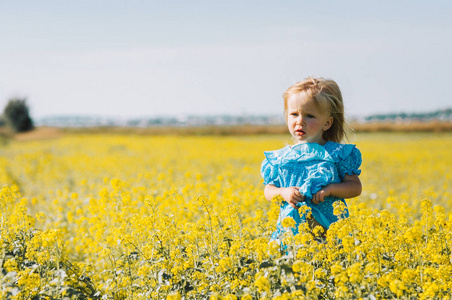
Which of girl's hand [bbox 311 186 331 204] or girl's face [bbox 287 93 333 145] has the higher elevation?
girl's face [bbox 287 93 333 145]

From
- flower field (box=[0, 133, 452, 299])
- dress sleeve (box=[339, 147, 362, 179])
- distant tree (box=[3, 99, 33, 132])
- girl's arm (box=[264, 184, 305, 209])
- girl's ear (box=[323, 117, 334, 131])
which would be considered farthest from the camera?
distant tree (box=[3, 99, 33, 132])

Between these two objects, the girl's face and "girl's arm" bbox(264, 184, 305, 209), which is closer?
"girl's arm" bbox(264, 184, 305, 209)

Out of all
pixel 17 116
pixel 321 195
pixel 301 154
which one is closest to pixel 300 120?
pixel 301 154

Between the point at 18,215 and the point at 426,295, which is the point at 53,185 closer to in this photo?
the point at 18,215

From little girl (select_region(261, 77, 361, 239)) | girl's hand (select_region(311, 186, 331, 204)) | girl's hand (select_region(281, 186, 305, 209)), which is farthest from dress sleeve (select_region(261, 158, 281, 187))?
girl's hand (select_region(311, 186, 331, 204))

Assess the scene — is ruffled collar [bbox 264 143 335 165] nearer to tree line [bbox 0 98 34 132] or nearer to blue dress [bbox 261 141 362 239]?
blue dress [bbox 261 141 362 239]

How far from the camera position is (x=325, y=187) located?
11.3ft

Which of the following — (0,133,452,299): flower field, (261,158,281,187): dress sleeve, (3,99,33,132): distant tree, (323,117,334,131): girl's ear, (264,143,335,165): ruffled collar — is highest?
(3,99,33,132): distant tree

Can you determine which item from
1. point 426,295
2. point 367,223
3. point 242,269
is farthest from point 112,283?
point 426,295

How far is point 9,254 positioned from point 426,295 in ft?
10.5

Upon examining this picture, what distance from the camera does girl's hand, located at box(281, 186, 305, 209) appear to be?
337 cm

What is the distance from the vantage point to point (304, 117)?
141 inches

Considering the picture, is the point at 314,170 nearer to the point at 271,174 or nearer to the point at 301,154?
the point at 301,154

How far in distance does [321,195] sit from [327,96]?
2.61 feet
